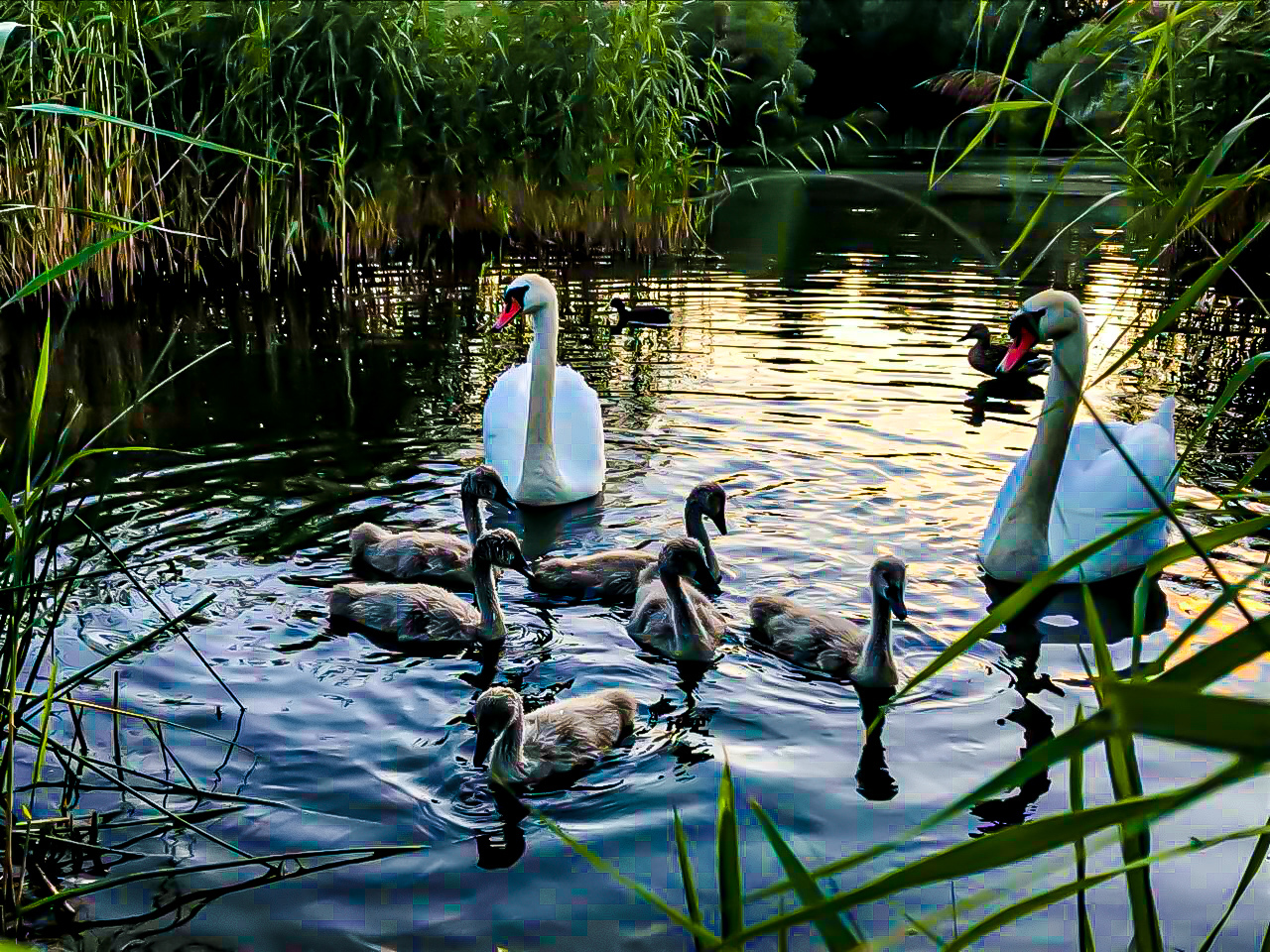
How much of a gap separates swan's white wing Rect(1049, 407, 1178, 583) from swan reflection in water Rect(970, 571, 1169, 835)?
115 millimetres

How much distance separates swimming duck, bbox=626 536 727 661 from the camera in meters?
4.83

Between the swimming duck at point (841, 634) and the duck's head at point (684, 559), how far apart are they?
322 millimetres

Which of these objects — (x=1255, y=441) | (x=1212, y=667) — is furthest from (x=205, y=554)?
(x=1255, y=441)

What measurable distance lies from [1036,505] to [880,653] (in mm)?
1449

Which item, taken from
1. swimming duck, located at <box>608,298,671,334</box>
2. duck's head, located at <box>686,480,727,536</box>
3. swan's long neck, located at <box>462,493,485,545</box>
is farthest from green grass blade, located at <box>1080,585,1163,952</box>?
swimming duck, located at <box>608,298,671,334</box>

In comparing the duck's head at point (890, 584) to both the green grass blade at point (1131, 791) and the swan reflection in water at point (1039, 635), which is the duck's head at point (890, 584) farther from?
the green grass blade at point (1131, 791)

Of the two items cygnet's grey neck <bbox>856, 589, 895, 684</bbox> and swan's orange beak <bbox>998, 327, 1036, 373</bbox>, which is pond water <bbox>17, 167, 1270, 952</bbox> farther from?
swan's orange beak <bbox>998, 327, 1036, 373</bbox>

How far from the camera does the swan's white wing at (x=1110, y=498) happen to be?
216 inches

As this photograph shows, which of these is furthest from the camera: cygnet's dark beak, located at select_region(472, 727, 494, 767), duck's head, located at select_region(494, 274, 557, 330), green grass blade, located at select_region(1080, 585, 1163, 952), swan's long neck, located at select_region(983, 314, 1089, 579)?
duck's head, located at select_region(494, 274, 557, 330)

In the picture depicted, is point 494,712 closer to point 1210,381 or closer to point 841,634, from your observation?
point 841,634

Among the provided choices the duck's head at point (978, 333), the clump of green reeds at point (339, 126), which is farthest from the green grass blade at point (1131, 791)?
the clump of green reeds at point (339, 126)

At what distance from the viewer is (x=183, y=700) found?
442cm

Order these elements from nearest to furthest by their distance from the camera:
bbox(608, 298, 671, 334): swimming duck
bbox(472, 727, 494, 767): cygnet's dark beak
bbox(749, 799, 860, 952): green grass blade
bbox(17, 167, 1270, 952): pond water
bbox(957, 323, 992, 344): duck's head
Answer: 1. bbox(749, 799, 860, 952): green grass blade
2. bbox(17, 167, 1270, 952): pond water
3. bbox(472, 727, 494, 767): cygnet's dark beak
4. bbox(957, 323, 992, 344): duck's head
5. bbox(608, 298, 671, 334): swimming duck

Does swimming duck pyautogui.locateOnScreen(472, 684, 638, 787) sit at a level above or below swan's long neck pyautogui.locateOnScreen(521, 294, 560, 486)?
below
